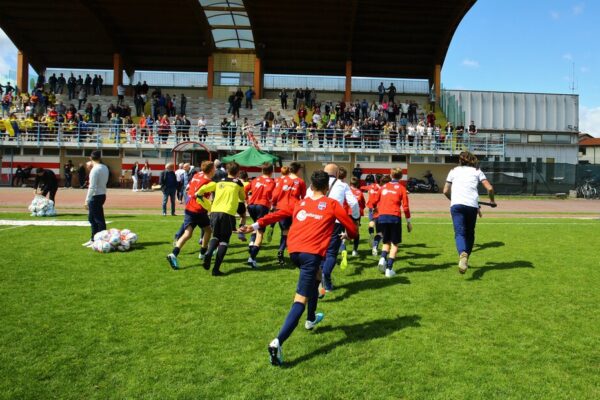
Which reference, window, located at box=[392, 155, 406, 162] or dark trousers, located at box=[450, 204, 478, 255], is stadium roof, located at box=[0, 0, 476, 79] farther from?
dark trousers, located at box=[450, 204, 478, 255]

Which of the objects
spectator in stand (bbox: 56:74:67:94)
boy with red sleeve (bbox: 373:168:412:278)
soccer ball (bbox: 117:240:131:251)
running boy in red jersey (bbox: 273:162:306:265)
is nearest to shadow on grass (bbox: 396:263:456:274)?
boy with red sleeve (bbox: 373:168:412:278)

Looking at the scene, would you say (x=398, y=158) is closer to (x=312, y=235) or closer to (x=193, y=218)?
(x=193, y=218)

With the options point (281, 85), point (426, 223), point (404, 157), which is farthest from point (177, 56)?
point (426, 223)

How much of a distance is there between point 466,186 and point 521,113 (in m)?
46.9

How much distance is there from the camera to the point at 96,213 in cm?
1036

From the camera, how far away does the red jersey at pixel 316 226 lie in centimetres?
503

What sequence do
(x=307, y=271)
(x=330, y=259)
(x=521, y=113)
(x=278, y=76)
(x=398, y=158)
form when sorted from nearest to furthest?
(x=307, y=271), (x=330, y=259), (x=398, y=158), (x=278, y=76), (x=521, y=113)

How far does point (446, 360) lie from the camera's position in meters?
4.58

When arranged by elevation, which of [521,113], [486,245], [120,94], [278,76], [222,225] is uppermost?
[278,76]

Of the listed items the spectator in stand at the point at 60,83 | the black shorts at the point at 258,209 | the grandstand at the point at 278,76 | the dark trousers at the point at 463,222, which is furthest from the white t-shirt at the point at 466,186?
the spectator in stand at the point at 60,83

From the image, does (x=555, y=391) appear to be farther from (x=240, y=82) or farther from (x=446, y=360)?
(x=240, y=82)

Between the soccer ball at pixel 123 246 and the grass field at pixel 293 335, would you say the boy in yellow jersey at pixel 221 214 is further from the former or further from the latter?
the soccer ball at pixel 123 246

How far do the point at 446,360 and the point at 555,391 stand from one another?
0.94 metres

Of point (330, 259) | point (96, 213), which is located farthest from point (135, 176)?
point (330, 259)
